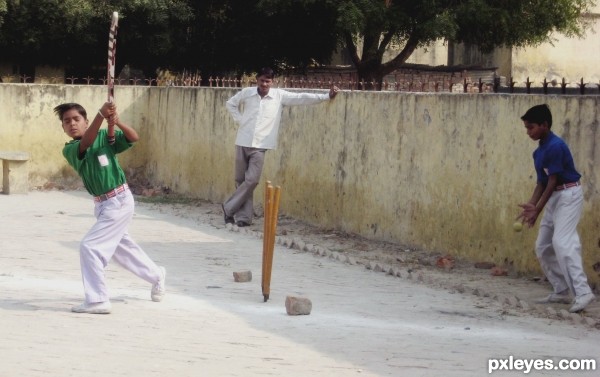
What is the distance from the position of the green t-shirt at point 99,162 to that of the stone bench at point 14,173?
30.2 feet

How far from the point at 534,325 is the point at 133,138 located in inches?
115

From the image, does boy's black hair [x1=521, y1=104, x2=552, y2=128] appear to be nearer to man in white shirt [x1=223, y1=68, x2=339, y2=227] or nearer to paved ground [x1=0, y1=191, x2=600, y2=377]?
paved ground [x1=0, y1=191, x2=600, y2=377]

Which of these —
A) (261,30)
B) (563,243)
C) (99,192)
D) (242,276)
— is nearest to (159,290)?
(99,192)

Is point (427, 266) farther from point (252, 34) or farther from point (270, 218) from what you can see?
point (252, 34)

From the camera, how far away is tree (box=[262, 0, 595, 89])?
3278 cm

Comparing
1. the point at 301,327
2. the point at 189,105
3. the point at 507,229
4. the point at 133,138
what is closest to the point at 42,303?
the point at 133,138

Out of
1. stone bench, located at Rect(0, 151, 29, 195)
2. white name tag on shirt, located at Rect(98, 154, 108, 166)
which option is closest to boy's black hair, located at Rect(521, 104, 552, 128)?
white name tag on shirt, located at Rect(98, 154, 108, 166)

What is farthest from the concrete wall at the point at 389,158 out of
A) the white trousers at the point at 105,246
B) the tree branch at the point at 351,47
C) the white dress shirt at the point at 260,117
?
the tree branch at the point at 351,47

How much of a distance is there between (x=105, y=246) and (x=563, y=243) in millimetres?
3246

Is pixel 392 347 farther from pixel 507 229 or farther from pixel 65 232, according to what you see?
pixel 65 232

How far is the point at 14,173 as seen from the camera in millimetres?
17266

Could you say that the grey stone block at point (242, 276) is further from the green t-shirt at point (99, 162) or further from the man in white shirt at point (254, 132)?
the man in white shirt at point (254, 132)

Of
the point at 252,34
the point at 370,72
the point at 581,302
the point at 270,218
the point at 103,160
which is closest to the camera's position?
the point at 103,160

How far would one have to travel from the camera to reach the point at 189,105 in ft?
57.7
